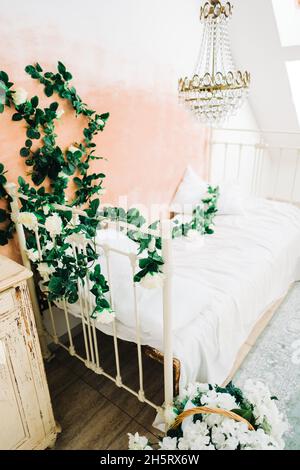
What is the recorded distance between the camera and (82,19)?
5.75 ft

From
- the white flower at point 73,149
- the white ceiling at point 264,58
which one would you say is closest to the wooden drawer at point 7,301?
the white flower at point 73,149

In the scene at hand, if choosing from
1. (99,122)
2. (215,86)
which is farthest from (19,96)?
(215,86)

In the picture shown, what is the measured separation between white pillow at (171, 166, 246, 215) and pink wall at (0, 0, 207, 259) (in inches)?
3.2

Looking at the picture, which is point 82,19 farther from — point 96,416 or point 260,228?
point 96,416

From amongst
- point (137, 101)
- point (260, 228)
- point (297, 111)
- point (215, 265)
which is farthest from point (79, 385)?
point (297, 111)

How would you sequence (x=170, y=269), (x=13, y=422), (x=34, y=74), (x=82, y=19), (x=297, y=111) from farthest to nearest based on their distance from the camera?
(x=297, y=111) < (x=82, y=19) < (x=34, y=74) < (x=13, y=422) < (x=170, y=269)

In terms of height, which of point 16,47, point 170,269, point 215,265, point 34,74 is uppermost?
point 16,47

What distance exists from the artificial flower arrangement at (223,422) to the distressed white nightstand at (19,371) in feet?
1.52

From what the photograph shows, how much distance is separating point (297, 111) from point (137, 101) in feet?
6.32

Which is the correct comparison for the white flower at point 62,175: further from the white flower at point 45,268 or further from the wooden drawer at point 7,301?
the wooden drawer at point 7,301

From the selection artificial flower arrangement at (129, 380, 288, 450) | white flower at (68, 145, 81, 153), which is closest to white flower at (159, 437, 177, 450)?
artificial flower arrangement at (129, 380, 288, 450)

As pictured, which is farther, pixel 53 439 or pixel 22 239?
pixel 22 239

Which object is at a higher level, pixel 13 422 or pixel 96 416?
pixel 13 422

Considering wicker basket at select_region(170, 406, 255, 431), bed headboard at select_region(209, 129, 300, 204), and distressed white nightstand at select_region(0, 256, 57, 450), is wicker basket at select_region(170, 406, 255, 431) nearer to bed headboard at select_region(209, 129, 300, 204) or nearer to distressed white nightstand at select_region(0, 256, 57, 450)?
distressed white nightstand at select_region(0, 256, 57, 450)
